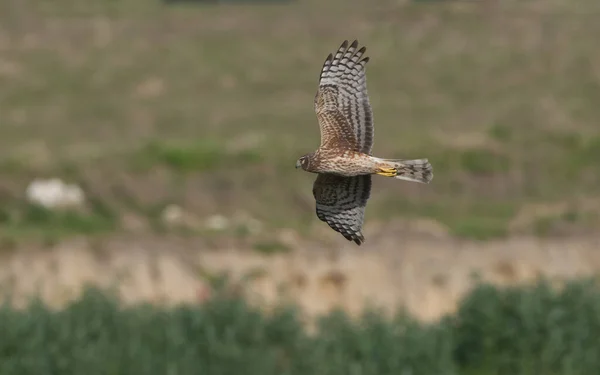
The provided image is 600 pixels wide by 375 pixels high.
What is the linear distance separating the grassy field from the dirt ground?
165 centimetres

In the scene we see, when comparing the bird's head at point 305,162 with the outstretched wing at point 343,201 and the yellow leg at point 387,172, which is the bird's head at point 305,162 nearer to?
the yellow leg at point 387,172

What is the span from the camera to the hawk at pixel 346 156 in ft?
18.4

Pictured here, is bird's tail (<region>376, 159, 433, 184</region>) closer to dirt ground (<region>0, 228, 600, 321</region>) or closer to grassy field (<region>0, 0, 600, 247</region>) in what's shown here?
dirt ground (<region>0, 228, 600, 321</region>)

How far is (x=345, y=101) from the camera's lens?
6324 mm

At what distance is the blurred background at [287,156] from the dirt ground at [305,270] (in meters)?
0.06

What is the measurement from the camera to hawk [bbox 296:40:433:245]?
560 cm

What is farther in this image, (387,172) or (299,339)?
(299,339)

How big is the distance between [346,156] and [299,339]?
11.8 meters

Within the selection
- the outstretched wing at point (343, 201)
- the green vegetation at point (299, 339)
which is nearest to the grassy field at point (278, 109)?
the green vegetation at point (299, 339)

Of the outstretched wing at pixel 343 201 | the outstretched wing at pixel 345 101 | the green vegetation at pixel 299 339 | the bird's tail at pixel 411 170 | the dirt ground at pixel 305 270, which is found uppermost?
the outstretched wing at pixel 345 101

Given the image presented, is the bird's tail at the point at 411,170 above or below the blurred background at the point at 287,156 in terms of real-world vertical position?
above

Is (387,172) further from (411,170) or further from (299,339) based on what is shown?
(299,339)

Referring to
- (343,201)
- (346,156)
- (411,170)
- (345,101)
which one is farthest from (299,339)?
(346,156)

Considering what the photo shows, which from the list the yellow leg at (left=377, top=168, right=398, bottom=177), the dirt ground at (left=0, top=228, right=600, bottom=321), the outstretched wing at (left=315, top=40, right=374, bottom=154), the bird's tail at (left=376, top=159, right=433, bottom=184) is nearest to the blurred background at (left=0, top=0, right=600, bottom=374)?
the dirt ground at (left=0, top=228, right=600, bottom=321)
